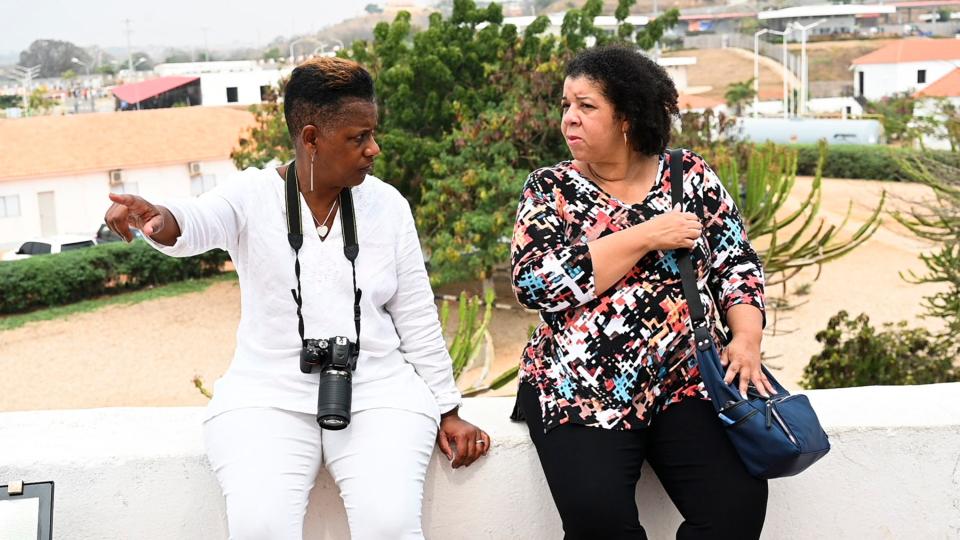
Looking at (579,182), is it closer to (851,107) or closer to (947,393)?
(947,393)

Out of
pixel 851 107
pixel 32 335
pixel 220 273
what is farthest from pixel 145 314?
pixel 851 107

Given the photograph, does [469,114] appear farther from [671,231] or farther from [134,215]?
[134,215]

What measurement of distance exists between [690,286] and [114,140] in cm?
3753

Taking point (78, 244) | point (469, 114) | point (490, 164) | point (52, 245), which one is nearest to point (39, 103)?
point (52, 245)

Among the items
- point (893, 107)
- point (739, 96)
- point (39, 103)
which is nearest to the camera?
point (893, 107)

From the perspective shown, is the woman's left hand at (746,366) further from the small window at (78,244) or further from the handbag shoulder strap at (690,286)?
the small window at (78,244)

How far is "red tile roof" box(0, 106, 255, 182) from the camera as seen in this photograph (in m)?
34.5

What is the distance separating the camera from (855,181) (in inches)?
1329

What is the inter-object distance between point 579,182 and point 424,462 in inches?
25.6

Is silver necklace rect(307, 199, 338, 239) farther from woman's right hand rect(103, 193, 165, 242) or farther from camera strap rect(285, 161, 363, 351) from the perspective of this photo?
woman's right hand rect(103, 193, 165, 242)

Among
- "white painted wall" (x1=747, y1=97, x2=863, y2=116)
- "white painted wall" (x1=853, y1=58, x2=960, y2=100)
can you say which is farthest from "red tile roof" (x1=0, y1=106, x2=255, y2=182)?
"white painted wall" (x1=853, y1=58, x2=960, y2=100)

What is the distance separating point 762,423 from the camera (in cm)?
204

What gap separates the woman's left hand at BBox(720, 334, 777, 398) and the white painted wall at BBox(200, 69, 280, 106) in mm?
50120

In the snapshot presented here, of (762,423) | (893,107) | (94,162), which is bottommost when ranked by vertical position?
(94,162)
